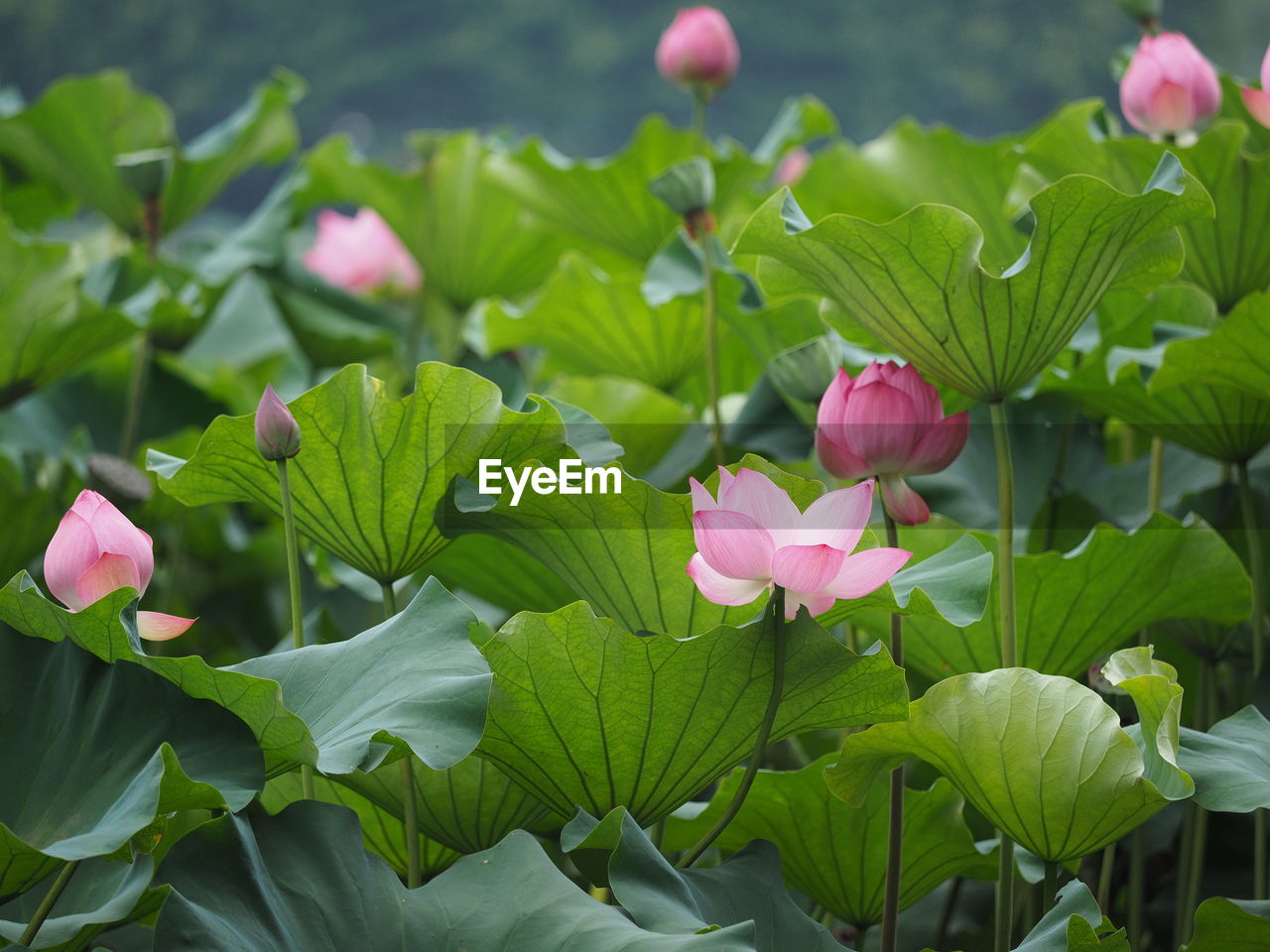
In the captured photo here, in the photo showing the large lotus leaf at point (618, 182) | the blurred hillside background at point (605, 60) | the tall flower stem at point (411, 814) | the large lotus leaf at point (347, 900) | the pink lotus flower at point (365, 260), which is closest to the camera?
the large lotus leaf at point (347, 900)

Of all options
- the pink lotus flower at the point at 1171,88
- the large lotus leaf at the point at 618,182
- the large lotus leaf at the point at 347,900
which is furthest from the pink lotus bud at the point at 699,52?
the large lotus leaf at the point at 347,900

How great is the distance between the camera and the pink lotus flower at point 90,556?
1.49 feet

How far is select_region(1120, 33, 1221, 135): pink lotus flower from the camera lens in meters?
0.69

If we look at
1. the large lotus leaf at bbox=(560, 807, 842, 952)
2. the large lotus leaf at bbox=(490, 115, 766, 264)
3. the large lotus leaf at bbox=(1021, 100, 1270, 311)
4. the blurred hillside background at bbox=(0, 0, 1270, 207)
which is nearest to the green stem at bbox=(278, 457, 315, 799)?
the large lotus leaf at bbox=(560, 807, 842, 952)

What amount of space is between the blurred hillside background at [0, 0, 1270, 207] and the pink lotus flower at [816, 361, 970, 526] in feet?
20.3

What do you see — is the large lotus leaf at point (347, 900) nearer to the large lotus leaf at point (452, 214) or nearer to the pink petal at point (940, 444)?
the pink petal at point (940, 444)

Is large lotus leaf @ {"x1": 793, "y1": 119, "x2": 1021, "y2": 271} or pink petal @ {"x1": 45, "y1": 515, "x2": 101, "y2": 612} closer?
pink petal @ {"x1": 45, "y1": 515, "x2": 101, "y2": 612}

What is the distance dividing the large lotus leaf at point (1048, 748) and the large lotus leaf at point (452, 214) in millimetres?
734

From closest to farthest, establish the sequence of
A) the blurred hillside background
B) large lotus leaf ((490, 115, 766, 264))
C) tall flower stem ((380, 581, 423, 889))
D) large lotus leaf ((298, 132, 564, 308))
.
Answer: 1. tall flower stem ((380, 581, 423, 889))
2. large lotus leaf ((490, 115, 766, 264))
3. large lotus leaf ((298, 132, 564, 308))
4. the blurred hillside background

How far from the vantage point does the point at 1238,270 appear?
72cm

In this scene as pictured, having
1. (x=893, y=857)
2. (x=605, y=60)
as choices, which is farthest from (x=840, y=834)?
(x=605, y=60)

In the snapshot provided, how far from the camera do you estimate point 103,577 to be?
453 mm

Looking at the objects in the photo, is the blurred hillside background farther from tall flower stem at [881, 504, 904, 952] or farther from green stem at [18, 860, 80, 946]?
green stem at [18, 860, 80, 946]

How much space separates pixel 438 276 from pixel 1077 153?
1.97 ft
